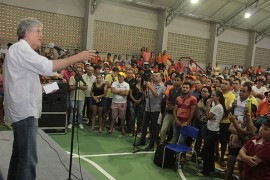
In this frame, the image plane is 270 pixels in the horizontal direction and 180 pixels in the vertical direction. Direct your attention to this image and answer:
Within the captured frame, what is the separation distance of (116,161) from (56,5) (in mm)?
9890

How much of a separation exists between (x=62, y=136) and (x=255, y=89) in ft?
18.2

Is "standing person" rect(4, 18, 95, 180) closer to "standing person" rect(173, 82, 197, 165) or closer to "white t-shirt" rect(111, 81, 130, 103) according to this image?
"standing person" rect(173, 82, 197, 165)

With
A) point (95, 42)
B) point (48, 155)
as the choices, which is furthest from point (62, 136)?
point (95, 42)

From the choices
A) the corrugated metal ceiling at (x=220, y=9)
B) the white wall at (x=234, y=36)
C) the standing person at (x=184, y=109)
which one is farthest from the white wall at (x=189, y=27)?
the standing person at (x=184, y=109)

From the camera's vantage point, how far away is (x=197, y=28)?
60.5 feet

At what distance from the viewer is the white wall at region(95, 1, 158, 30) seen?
14.3m

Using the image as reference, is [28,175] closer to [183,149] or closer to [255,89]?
[183,149]

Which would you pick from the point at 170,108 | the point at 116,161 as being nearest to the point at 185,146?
the point at 170,108

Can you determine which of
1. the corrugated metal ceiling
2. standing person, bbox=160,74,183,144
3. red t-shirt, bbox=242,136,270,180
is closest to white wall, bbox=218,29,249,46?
the corrugated metal ceiling

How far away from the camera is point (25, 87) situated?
2436mm

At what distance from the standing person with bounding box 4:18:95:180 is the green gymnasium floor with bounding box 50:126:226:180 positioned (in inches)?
88.6

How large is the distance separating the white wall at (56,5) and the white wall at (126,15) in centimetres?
94

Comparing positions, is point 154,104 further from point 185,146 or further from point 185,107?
point 185,146

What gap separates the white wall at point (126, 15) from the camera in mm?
14273
